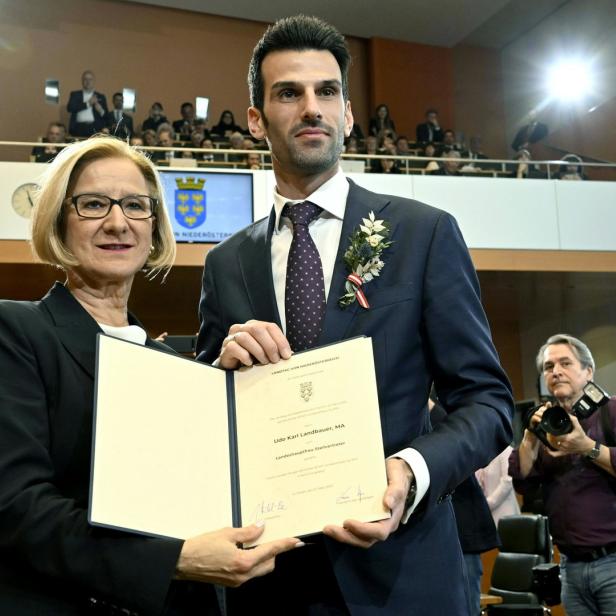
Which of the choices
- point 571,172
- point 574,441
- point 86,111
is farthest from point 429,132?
point 574,441

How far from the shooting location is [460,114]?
52.0 ft

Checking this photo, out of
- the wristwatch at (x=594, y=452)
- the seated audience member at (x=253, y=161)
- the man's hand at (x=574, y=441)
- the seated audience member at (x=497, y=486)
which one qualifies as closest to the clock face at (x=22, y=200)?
the seated audience member at (x=253, y=161)

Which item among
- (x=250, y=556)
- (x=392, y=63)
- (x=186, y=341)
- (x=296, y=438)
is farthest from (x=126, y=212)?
(x=392, y=63)

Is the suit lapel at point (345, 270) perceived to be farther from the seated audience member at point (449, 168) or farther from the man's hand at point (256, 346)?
the seated audience member at point (449, 168)

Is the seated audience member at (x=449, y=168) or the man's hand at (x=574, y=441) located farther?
the seated audience member at (x=449, y=168)

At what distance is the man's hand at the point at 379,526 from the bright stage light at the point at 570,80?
1399 centimetres

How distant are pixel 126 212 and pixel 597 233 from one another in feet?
35.0

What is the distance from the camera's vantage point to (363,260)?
1.85m

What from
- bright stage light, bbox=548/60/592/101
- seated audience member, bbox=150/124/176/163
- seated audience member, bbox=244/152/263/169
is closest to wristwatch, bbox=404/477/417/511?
seated audience member, bbox=244/152/263/169

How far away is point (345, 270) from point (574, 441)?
243cm

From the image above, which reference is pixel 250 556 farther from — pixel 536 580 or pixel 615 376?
pixel 615 376
